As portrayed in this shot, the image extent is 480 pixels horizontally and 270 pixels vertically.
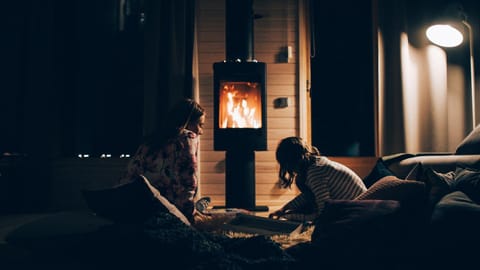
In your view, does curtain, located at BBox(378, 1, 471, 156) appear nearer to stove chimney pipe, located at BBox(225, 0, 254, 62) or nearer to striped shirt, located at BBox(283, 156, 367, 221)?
stove chimney pipe, located at BBox(225, 0, 254, 62)

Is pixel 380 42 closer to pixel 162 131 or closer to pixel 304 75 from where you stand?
pixel 304 75

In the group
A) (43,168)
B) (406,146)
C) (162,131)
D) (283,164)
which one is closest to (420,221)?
(283,164)

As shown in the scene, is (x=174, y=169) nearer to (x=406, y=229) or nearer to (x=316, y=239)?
(x=316, y=239)

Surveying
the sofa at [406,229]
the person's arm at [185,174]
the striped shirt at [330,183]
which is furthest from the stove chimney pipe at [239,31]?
the sofa at [406,229]

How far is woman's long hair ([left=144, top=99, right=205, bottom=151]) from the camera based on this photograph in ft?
8.44

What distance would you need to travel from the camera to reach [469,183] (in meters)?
1.61

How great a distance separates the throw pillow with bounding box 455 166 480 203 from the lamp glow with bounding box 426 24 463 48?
2117 mm

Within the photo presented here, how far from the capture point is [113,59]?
14.7ft

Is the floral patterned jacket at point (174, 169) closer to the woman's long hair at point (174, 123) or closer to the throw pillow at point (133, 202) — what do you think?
the woman's long hair at point (174, 123)

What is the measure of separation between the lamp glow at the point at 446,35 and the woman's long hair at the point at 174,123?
6.77ft

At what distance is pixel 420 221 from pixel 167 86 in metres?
2.99

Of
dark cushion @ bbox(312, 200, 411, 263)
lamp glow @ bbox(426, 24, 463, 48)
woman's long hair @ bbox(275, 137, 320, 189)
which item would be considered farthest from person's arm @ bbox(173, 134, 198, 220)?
lamp glow @ bbox(426, 24, 463, 48)

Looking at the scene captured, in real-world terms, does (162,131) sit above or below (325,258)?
above

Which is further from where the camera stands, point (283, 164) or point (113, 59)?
point (113, 59)
